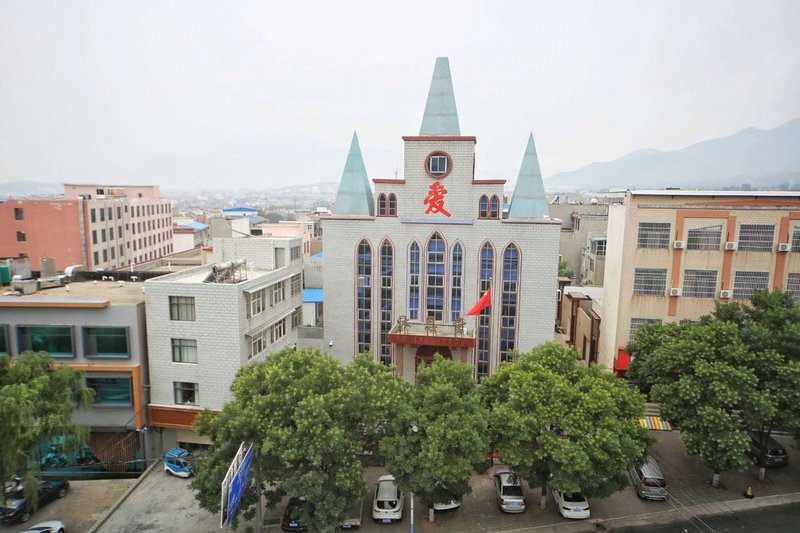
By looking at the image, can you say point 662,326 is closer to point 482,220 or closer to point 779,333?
point 779,333

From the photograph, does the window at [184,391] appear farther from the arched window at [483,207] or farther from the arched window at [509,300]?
the arched window at [483,207]

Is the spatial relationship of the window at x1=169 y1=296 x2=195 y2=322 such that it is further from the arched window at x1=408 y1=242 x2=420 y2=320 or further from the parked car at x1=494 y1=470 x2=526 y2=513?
the parked car at x1=494 y1=470 x2=526 y2=513

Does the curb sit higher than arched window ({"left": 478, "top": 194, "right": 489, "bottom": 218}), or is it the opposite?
arched window ({"left": 478, "top": 194, "right": 489, "bottom": 218})

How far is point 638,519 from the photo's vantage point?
25719 mm

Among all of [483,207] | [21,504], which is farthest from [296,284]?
[21,504]

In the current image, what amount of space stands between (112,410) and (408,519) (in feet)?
61.9

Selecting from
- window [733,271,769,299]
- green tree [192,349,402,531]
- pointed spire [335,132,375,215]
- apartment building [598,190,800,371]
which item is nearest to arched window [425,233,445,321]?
pointed spire [335,132,375,215]

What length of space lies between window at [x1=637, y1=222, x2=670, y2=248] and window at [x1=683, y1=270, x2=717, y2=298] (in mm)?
2841

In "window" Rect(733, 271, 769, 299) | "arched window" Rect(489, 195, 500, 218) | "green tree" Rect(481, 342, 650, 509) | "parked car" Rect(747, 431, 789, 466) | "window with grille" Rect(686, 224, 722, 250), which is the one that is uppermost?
"arched window" Rect(489, 195, 500, 218)

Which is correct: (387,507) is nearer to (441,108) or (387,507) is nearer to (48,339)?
(48,339)

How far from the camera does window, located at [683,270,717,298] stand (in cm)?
3612

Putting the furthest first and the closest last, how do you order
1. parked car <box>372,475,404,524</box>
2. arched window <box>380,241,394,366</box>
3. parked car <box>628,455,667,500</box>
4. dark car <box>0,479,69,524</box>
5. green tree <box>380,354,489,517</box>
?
1. arched window <box>380,241,394,366</box>
2. parked car <box>628,455,667,500</box>
3. parked car <box>372,475,404,524</box>
4. dark car <box>0,479,69,524</box>
5. green tree <box>380,354,489,517</box>

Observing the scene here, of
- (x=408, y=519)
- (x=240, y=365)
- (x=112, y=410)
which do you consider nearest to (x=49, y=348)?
(x=112, y=410)

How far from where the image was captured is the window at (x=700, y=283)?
119 ft
